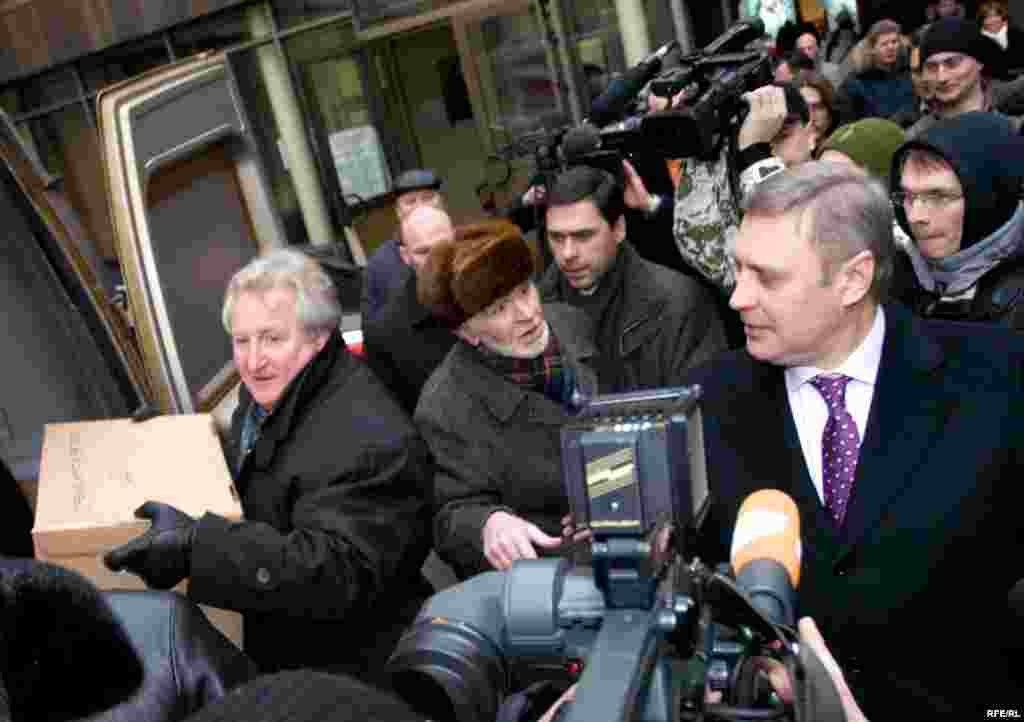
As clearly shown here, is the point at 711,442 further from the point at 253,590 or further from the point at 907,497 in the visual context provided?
the point at 253,590

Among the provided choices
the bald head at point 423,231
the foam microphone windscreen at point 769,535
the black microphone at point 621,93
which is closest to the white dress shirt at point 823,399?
the foam microphone windscreen at point 769,535

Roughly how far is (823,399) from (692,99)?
1199mm

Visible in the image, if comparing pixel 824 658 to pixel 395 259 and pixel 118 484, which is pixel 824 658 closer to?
pixel 118 484

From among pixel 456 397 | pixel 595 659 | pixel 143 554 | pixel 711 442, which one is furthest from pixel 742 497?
pixel 143 554

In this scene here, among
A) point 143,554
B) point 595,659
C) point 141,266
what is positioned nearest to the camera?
point 595,659

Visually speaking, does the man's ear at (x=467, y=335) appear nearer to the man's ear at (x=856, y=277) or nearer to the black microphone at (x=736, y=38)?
the man's ear at (x=856, y=277)

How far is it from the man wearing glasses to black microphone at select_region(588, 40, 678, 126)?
3.46 feet

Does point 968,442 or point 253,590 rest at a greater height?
point 968,442

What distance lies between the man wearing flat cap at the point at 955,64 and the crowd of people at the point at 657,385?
28.6 inches

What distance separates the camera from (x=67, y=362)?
3.67 m

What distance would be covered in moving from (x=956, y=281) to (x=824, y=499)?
83 centimetres

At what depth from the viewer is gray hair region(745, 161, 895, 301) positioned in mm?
1886

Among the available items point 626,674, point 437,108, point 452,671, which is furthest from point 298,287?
point 437,108

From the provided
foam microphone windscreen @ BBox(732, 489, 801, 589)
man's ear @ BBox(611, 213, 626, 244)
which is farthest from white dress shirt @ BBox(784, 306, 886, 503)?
man's ear @ BBox(611, 213, 626, 244)
